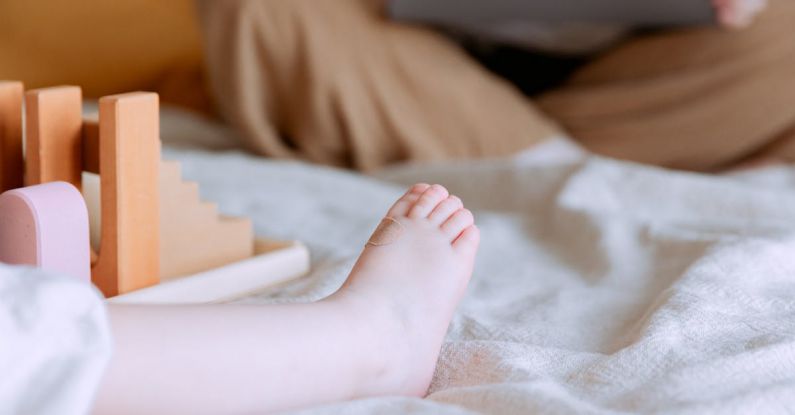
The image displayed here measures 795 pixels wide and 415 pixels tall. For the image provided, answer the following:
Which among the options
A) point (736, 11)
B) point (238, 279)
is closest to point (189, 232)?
point (238, 279)

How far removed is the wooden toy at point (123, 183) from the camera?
0.63 m

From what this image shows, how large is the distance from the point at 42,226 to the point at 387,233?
211 millimetres

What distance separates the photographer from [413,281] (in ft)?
1.87

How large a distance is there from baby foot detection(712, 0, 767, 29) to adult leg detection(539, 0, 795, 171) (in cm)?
2

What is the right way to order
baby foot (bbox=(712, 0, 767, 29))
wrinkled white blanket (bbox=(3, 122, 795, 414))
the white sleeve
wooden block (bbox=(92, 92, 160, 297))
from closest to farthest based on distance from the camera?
1. the white sleeve
2. wrinkled white blanket (bbox=(3, 122, 795, 414))
3. wooden block (bbox=(92, 92, 160, 297))
4. baby foot (bbox=(712, 0, 767, 29))

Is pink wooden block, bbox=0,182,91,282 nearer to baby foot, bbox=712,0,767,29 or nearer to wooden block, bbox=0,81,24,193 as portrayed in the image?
wooden block, bbox=0,81,24,193

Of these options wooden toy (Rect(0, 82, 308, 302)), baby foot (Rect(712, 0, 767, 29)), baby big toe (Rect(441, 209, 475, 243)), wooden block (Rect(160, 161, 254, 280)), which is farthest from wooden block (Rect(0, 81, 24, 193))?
baby foot (Rect(712, 0, 767, 29))

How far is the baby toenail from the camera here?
0.60 m

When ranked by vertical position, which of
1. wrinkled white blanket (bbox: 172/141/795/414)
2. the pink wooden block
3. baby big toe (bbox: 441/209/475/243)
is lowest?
wrinkled white blanket (bbox: 172/141/795/414)

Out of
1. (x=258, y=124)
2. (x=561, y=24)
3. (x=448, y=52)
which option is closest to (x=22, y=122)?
(x=258, y=124)

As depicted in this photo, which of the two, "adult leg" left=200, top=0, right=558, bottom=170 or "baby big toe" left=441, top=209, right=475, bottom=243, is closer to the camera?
"baby big toe" left=441, top=209, right=475, bottom=243

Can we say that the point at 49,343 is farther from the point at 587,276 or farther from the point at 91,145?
the point at 587,276

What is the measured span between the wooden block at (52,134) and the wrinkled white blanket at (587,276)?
0.58ft

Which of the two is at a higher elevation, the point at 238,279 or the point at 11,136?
the point at 11,136
